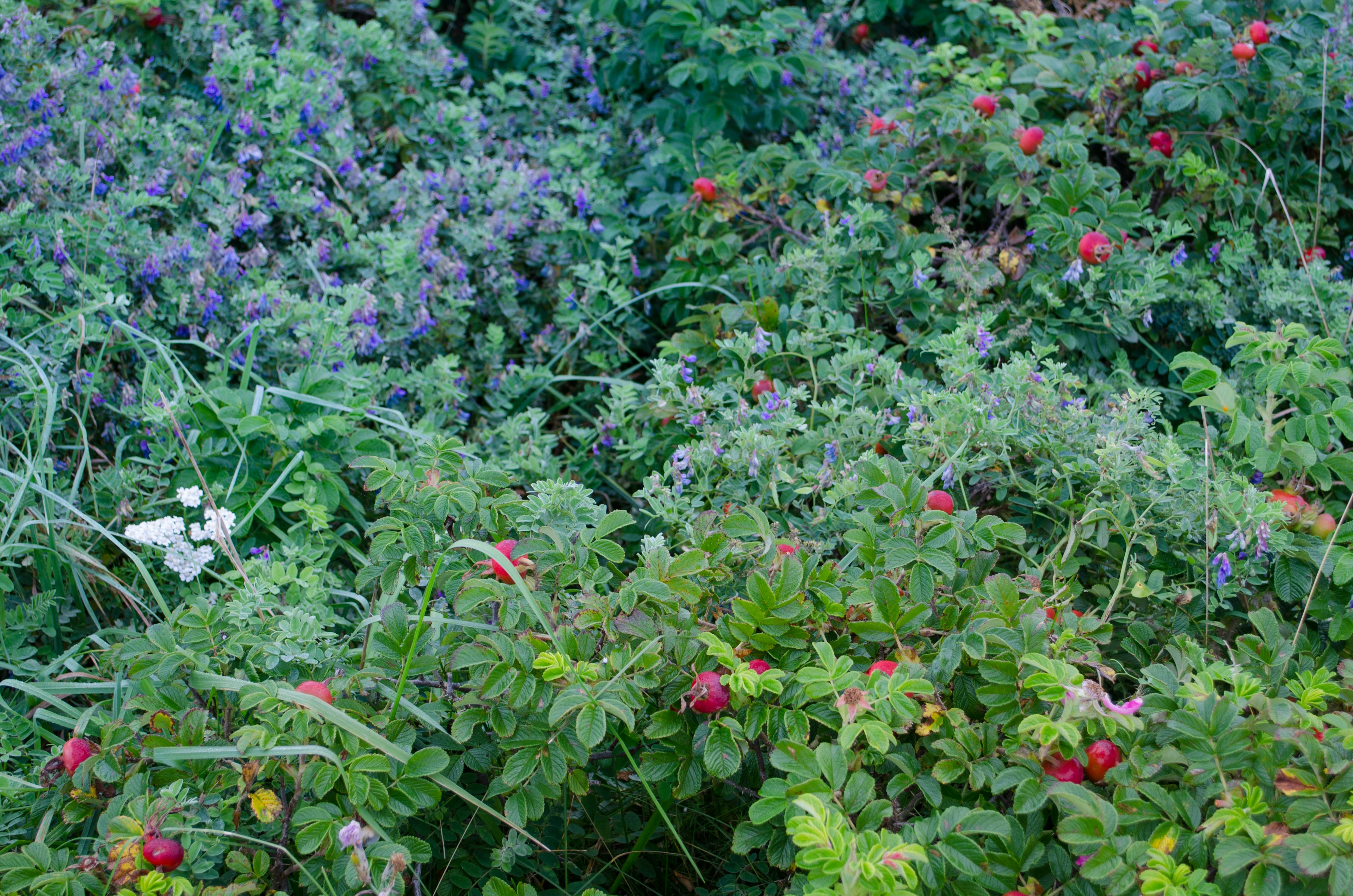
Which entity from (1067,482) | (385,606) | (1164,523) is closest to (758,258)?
(1067,482)

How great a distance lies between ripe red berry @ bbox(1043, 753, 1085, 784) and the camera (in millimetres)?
1403

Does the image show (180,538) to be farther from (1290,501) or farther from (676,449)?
(1290,501)

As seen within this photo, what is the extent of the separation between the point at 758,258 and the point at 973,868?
6.55ft

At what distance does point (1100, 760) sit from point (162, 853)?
1331 millimetres

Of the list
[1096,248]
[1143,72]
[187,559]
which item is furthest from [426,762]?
[1143,72]

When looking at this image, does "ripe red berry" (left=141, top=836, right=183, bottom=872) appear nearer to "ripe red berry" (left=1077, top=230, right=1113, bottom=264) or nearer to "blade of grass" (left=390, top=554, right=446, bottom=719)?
"blade of grass" (left=390, top=554, right=446, bottom=719)

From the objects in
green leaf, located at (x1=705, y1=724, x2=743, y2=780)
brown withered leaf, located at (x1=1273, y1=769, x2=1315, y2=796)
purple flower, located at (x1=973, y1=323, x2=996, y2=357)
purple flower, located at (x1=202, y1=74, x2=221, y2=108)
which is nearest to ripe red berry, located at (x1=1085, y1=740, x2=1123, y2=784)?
brown withered leaf, located at (x1=1273, y1=769, x2=1315, y2=796)

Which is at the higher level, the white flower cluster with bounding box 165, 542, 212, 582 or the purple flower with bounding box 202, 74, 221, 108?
the purple flower with bounding box 202, 74, 221, 108

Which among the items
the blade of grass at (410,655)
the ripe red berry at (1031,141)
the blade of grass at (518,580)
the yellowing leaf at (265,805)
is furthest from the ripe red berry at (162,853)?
the ripe red berry at (1031,141)

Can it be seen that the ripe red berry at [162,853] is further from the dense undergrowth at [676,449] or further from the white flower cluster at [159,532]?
the white flower cluster at [159,532]

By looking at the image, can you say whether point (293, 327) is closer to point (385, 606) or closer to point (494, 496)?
point (494, 496)

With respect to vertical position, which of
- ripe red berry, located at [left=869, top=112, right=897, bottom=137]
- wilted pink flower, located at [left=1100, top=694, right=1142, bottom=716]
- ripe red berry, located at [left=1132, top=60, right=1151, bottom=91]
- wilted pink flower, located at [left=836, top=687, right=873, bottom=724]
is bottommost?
wilted pink flower, located at [left=836, top=687, right=873, bottom=724]

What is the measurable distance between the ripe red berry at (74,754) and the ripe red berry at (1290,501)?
2.16 metres

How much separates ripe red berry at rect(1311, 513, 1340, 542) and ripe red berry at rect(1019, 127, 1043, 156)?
131 centimetres
